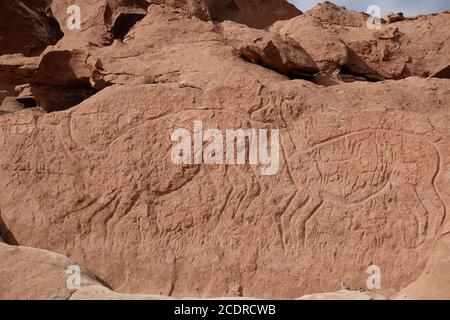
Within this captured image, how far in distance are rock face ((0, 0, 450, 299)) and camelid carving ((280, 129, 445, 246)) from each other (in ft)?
0.04

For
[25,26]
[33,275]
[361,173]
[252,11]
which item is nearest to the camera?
[33,275]

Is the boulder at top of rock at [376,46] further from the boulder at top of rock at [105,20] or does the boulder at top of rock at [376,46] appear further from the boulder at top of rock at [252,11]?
the boulder at top of rock at [105,20]

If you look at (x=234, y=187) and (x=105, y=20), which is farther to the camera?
(x=105, y=20)

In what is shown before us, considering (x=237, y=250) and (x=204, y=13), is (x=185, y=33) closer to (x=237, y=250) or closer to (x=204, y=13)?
(x=204, y=13)

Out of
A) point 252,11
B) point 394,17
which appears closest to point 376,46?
point 394,17

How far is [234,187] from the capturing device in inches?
284

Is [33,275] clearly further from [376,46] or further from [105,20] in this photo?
[376,46]

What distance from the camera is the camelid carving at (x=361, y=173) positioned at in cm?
700

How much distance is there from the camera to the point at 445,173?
711 cm

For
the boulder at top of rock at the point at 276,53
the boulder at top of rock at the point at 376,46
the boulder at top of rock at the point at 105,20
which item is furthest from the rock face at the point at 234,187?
the boulder at top of rock at the point at 376,46

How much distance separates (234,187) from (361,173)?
4.63 feet

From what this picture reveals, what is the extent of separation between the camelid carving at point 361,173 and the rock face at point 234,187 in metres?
0.01

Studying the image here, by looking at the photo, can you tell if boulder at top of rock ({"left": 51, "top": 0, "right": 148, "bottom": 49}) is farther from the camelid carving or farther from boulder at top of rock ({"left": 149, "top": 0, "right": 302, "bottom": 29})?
the camelid carving

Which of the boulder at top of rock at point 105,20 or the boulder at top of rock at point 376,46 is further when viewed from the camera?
the boulder at top of rock at point 376,46
